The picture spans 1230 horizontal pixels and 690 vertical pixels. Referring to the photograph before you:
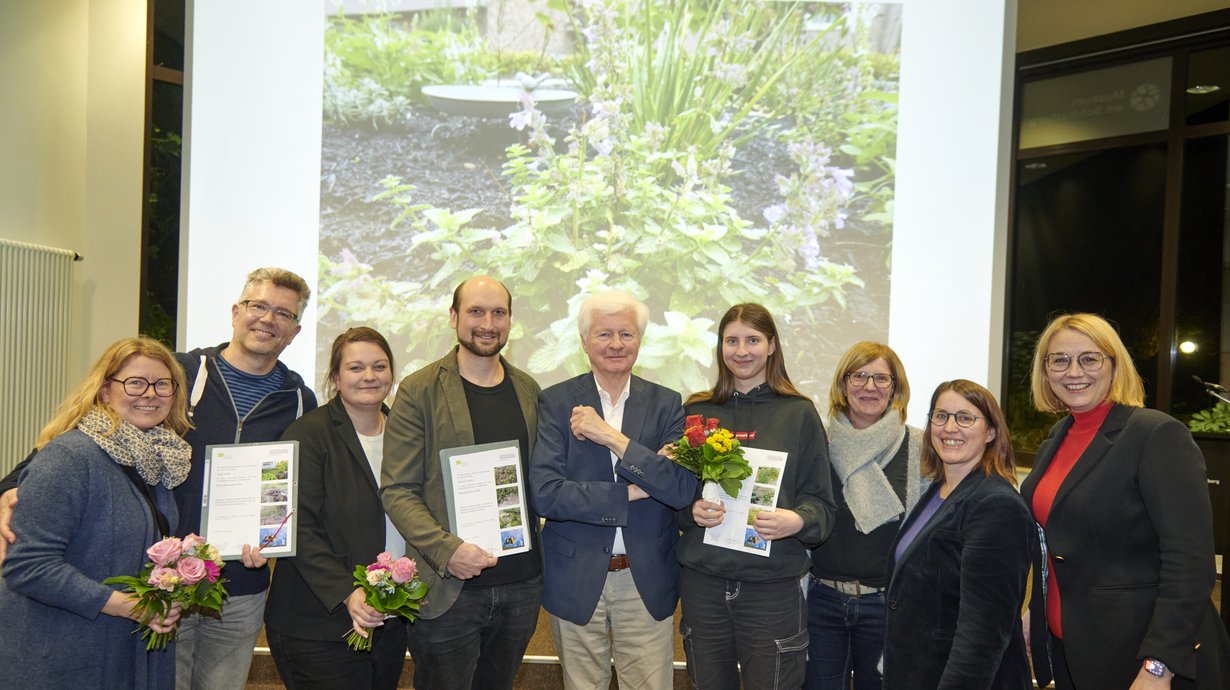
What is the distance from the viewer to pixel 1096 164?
7.41 metres

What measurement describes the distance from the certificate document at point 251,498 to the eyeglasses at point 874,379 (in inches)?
74.1

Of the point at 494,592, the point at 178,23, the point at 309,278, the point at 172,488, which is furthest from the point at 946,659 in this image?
the point at 178,23

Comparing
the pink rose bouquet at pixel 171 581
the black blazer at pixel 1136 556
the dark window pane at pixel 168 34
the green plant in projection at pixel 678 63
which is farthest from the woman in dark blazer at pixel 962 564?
the dark window pane at pixel 168 34

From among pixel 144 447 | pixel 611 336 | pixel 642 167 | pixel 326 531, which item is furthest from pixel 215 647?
pixel 642 167

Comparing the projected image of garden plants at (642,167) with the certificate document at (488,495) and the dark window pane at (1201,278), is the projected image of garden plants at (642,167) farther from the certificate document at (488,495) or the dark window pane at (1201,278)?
the dark window pane at (1201,278)

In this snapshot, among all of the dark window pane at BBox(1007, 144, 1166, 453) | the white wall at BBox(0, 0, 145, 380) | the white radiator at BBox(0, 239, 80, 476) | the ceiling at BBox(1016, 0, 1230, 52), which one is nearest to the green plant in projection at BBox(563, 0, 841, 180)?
the white wall at BBox(0, 0, 145, 380)

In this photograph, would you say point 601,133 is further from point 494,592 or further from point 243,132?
Answer: point 494,592

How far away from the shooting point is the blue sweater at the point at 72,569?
2.21 meters

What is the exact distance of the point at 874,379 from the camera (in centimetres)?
298

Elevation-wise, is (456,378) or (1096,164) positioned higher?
(1096,164)

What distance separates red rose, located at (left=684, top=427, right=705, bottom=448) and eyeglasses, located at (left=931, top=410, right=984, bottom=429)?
2.28ft

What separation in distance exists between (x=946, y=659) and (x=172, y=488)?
2345mm

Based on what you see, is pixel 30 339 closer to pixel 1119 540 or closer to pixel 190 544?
pixel 190 544

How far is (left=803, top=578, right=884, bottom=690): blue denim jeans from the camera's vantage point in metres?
2.86
